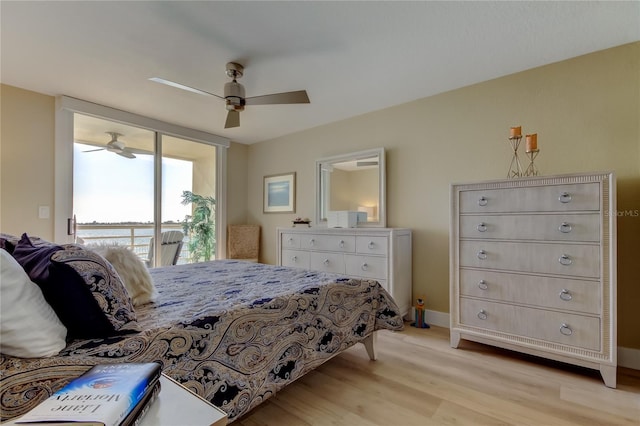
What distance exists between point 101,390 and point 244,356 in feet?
2.19

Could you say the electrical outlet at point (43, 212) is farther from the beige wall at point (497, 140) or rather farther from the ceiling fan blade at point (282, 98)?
the beige wall at point (497, 140)

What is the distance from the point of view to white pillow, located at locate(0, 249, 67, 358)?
2.69 ft

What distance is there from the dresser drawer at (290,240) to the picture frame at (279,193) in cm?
66

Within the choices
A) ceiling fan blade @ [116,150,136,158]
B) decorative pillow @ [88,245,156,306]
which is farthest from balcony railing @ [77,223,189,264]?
decorative pillow @ [88,245,156,306]

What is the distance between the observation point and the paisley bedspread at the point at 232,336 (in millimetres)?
878

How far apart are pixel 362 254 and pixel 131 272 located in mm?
2120

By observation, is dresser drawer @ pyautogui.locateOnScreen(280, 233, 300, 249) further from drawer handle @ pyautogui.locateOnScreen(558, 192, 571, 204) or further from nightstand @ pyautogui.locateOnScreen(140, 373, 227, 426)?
nightstand @ pyautogui.locateOnScreen(140, 373, 227, 426)

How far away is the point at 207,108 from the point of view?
332cm

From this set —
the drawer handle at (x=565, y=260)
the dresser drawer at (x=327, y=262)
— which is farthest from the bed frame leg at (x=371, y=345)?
the drawer handle at (x=565, y=260)

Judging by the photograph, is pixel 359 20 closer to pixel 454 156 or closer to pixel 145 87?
pixel 454 156

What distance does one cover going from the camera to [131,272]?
142cm

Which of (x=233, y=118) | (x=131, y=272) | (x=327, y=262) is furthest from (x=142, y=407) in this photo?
(x=327, y=262)

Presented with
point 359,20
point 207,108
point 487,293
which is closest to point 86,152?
point 207,108

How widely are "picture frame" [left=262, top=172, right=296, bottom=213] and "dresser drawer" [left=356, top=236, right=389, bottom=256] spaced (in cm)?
150
